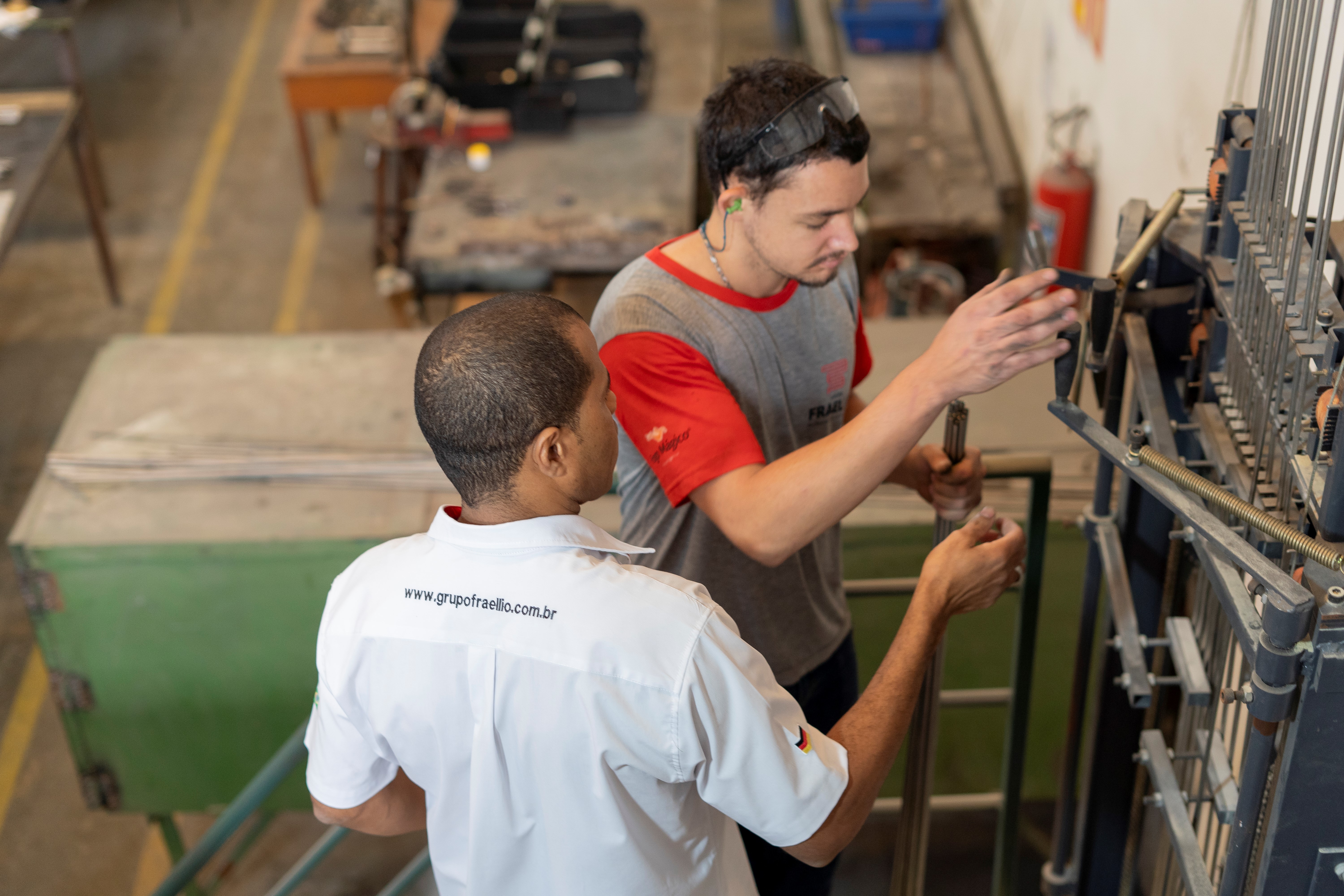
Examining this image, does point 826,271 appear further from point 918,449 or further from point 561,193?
point 561,193

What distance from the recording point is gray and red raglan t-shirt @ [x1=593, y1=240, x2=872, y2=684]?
1.88m

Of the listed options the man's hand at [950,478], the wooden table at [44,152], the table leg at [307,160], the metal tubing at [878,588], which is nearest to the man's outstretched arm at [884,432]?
the man's hand at [950,478]

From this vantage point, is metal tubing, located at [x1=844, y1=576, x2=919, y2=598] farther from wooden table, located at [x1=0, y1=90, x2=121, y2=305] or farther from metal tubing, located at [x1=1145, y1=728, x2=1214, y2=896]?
wooden table, located at [x1=0, y1=90, x2=121, y2=305]

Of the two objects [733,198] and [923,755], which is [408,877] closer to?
[923,755]

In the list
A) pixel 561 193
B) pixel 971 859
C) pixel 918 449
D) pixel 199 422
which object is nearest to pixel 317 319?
pixel 561 193

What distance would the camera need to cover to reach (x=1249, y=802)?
150 cm

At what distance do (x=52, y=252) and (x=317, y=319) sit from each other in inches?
73.9

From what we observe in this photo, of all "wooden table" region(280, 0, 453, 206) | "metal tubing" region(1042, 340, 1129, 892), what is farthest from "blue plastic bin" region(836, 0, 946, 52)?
"metal tubing" region(1042, 340, 1129, 892)

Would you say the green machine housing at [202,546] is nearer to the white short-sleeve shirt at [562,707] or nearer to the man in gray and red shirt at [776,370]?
the man in gray and red shirt at [776,370]

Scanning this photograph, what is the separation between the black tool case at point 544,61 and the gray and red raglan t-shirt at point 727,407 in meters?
4.25

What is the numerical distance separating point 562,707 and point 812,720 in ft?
3.28

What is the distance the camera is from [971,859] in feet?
13.6

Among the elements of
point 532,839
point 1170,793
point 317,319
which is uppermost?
point 532,839

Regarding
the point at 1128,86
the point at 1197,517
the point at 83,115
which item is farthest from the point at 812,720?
the point at 83,115
